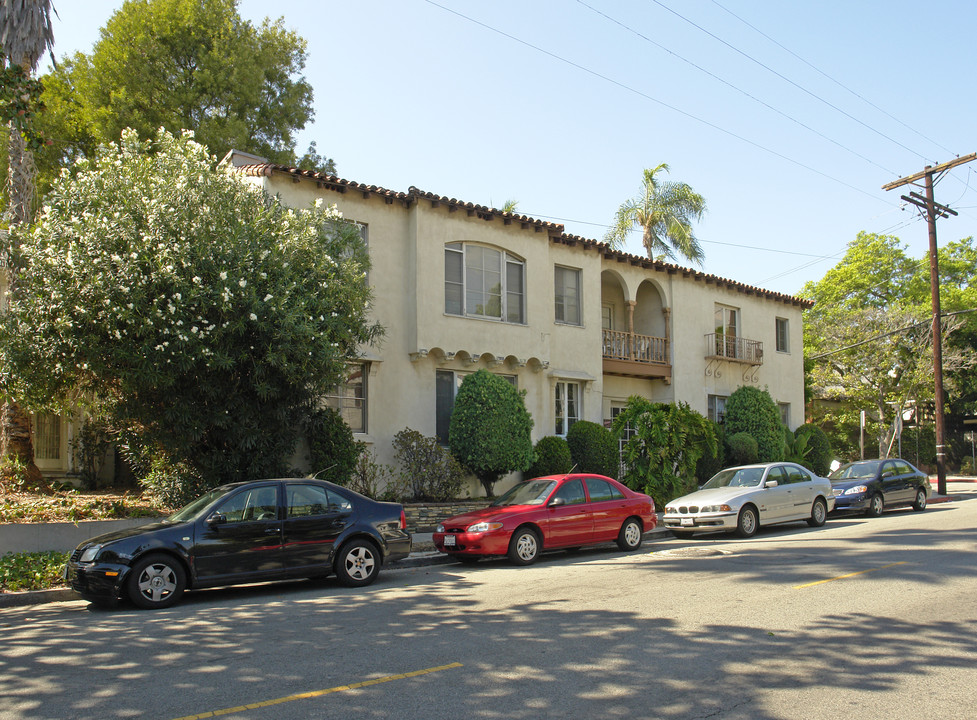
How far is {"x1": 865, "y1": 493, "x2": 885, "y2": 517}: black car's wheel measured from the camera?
19.4m

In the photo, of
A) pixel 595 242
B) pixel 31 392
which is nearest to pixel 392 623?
pixel 31 392

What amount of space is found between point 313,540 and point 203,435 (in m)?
4.16

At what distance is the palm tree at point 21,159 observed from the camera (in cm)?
1297

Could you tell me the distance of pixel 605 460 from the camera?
19922 millimetres

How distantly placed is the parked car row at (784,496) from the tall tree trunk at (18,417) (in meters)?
12.1

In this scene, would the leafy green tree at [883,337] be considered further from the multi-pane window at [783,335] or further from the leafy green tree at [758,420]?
the leafy green tree at [758,420]

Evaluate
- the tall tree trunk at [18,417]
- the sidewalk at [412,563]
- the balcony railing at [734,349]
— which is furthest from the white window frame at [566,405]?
the tall tree trunk at [18,417]

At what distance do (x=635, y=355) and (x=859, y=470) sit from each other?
22.2ft

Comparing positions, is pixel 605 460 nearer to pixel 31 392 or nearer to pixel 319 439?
pixel 319 439

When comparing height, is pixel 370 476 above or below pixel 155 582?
above

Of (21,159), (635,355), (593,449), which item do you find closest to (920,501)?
(635,355)

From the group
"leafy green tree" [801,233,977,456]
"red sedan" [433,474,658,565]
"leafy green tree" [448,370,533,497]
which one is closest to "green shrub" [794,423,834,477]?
"leafy green tree" [801,233,977,456]

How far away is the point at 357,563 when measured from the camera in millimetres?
10648

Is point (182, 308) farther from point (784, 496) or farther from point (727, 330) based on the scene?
point (727, 330)
